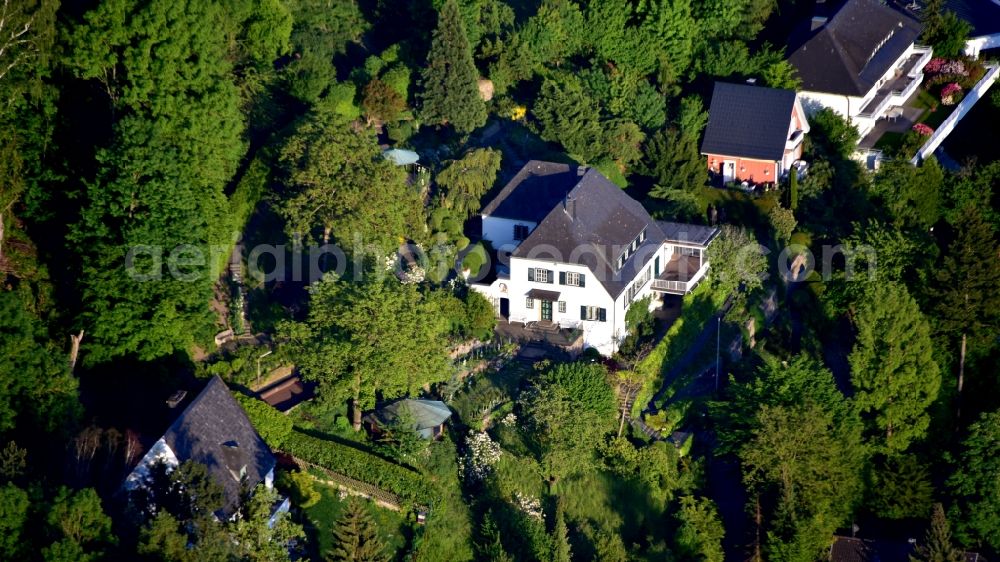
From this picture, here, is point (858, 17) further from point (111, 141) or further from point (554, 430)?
point (111, 141)

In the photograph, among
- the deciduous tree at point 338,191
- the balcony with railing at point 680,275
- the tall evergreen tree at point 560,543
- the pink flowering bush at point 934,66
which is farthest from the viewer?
the pink flowering bush at point 934,66

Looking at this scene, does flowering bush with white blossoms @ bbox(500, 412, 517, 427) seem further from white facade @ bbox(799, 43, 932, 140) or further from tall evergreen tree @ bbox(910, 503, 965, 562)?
white facade @ bbox(799, 43, 932, 140)

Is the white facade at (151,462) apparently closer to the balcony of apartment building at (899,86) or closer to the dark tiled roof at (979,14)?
the balcony of apartment building at (899,86)

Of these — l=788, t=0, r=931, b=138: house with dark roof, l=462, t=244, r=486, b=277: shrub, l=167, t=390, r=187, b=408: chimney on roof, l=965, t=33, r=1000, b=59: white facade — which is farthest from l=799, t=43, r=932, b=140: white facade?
l=167, t=390, r=187, b=408: chimney on roof

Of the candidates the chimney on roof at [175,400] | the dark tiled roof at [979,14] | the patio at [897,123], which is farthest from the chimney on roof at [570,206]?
the dark tiled roof at [979,14]

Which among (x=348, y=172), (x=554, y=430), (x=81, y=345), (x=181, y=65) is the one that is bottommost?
(x=554, y=430)

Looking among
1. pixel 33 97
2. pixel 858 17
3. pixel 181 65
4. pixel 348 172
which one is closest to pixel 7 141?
pixel 33 97
